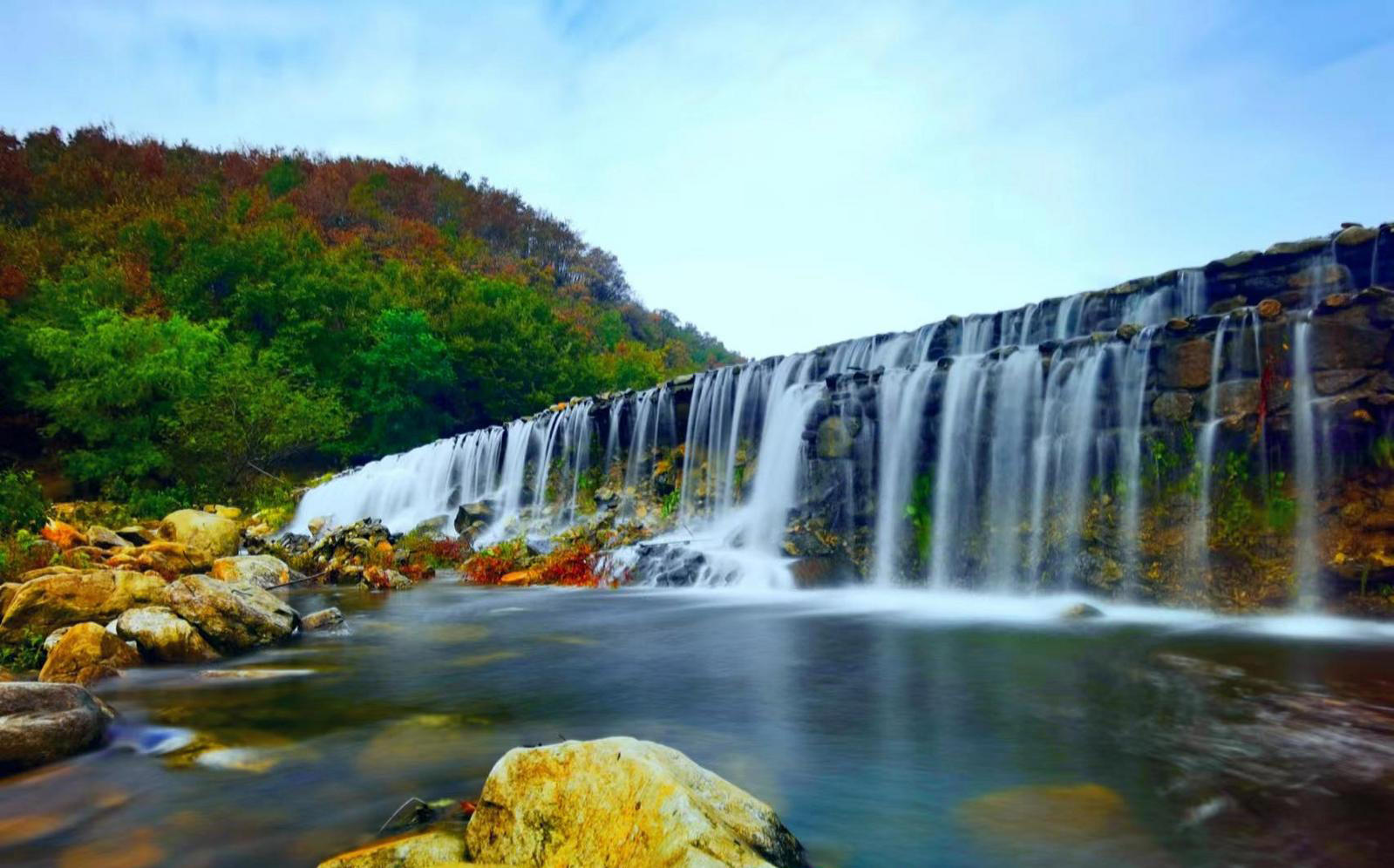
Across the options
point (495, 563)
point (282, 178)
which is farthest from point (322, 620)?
point (282, 178)

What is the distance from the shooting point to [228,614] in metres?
8.41

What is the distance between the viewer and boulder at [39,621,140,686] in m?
6.85

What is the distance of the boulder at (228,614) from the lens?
26.8 ft

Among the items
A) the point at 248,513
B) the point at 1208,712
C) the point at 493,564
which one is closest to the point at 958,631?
the point at 1208,712

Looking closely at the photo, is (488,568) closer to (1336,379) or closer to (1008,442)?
(1008,442)

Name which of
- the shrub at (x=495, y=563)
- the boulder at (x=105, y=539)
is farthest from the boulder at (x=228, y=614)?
the shrub at (x=495, y=563)

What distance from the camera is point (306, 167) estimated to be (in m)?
A: 72.4

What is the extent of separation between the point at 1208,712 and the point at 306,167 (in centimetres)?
8390

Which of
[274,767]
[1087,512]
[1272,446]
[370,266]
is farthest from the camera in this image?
[370,266]

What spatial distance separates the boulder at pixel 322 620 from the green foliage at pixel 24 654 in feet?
8.46

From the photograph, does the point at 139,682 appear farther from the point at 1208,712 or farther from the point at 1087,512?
the point at 1087,512

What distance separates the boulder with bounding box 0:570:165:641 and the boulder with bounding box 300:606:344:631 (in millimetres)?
1607

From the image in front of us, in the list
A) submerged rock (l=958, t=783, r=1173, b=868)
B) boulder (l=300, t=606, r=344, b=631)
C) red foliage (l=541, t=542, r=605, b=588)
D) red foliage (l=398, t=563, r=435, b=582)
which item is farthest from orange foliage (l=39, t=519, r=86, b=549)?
submerged rock (l=958, t=783, r=1173, b=868)

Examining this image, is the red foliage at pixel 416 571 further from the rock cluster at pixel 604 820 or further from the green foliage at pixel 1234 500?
the green foliage at pixel 1234 500
